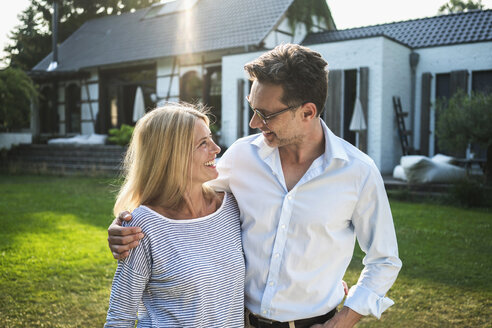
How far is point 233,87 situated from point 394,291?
37.3ft

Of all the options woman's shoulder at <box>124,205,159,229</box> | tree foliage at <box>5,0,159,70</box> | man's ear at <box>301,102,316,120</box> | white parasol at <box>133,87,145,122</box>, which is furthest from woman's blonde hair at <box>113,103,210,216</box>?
tree foliage at <box>5,0,159,70</box>

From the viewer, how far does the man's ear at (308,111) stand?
2.02 metres

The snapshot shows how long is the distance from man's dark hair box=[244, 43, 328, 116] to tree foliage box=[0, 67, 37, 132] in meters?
17.6

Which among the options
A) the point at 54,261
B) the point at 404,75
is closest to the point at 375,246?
the point at 54,261

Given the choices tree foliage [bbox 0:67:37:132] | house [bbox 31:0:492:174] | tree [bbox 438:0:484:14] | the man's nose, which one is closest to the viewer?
the man's nose

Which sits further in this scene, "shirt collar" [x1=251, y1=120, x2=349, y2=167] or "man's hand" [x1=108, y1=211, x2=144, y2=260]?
"shirt collar" [x1=251, y1=120, x2=349, y2=167]

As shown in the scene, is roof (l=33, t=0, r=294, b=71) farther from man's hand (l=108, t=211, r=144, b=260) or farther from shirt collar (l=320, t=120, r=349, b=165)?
man's hand (l=108, t=211, r=144, b=260)

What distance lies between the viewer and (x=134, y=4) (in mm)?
31219

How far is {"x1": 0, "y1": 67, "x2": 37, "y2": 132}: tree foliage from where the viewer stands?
17047mm

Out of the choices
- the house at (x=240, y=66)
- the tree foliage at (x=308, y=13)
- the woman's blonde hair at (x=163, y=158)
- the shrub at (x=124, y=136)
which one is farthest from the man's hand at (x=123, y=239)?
the tree foliage at (x=308, y=13)

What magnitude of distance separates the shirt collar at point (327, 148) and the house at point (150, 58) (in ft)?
42.5

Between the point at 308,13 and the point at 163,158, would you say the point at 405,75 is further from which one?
the point at 163,158

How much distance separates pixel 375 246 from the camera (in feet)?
6.12

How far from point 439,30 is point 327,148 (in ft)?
44.8
